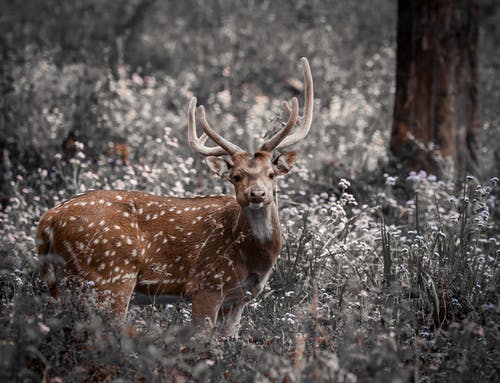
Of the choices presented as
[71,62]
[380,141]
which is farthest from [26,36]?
[380,141]

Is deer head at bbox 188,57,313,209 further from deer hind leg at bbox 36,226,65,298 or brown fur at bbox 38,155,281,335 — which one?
deer hind leg at bbox 36,226,65,298

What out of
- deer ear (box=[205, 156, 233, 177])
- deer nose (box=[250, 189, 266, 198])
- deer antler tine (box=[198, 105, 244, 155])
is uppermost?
deer antler tine (box=[198, 105, 244, 155])

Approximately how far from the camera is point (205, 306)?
17.8 feet

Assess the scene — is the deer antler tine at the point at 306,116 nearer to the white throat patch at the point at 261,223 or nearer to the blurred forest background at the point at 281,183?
the white throat patch at the point at 261,223

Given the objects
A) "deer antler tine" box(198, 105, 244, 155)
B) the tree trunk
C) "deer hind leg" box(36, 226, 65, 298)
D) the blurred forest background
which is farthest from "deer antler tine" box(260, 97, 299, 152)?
the tree trunk

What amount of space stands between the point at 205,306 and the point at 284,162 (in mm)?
1192

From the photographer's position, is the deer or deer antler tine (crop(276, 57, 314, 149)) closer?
the deer

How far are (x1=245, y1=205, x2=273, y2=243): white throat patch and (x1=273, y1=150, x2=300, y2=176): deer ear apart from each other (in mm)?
276

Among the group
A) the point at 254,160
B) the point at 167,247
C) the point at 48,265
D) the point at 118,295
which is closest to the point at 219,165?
the point at 254,160

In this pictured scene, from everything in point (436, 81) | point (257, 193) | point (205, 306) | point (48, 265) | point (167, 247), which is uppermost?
point (436, 81)

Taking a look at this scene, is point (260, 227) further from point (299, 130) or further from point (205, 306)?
point (299, 130)

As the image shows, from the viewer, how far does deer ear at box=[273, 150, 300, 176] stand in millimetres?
5551

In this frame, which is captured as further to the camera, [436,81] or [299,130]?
[436,81]

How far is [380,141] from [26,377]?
22.9 feet
